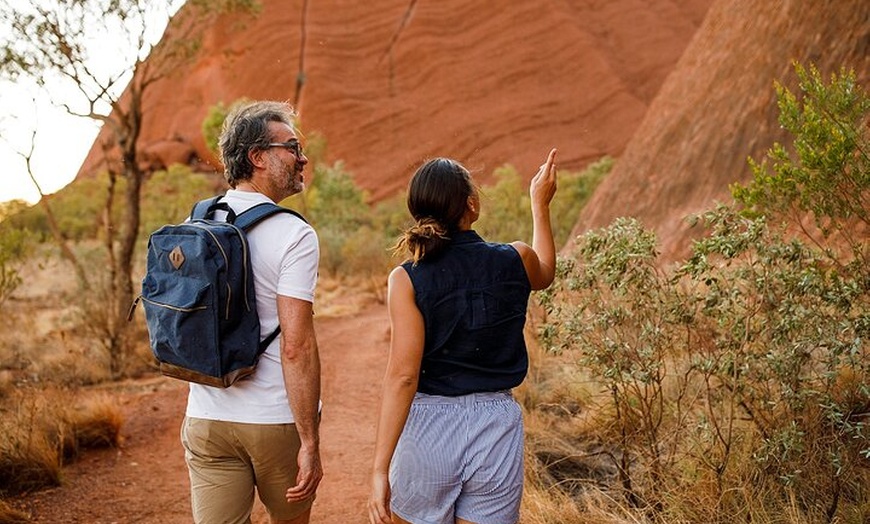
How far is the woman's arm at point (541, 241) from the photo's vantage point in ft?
7.57

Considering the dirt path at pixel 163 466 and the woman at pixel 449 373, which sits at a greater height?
the woman at pixel 449 373

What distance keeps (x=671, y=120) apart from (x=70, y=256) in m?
7.39

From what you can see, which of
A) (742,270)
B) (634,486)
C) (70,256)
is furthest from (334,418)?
(70,256)

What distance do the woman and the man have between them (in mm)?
264

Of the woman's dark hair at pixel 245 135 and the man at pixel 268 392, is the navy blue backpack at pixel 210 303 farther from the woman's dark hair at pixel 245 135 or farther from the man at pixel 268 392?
the woman's dark hair at pixel 245 135

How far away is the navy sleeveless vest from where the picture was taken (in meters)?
2.18

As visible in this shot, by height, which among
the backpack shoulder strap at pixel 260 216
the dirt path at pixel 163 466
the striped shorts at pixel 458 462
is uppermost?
the backpack shoulder strap at pixel 260 216

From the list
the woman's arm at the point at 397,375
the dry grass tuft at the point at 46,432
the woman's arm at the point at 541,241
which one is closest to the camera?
the woman's arm at the point at 397,375

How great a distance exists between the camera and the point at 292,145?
2479 millimetres

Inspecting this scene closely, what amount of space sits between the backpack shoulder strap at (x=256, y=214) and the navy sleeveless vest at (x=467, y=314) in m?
0.41

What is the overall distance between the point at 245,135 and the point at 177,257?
15.7 inches

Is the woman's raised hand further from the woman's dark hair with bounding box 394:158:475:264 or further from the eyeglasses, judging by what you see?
the eyeglasses

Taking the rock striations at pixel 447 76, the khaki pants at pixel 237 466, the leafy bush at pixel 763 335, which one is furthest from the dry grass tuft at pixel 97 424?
the rock striations at pixel 447 76

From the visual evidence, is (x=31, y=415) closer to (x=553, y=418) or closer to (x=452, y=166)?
(x=553, y=418)
